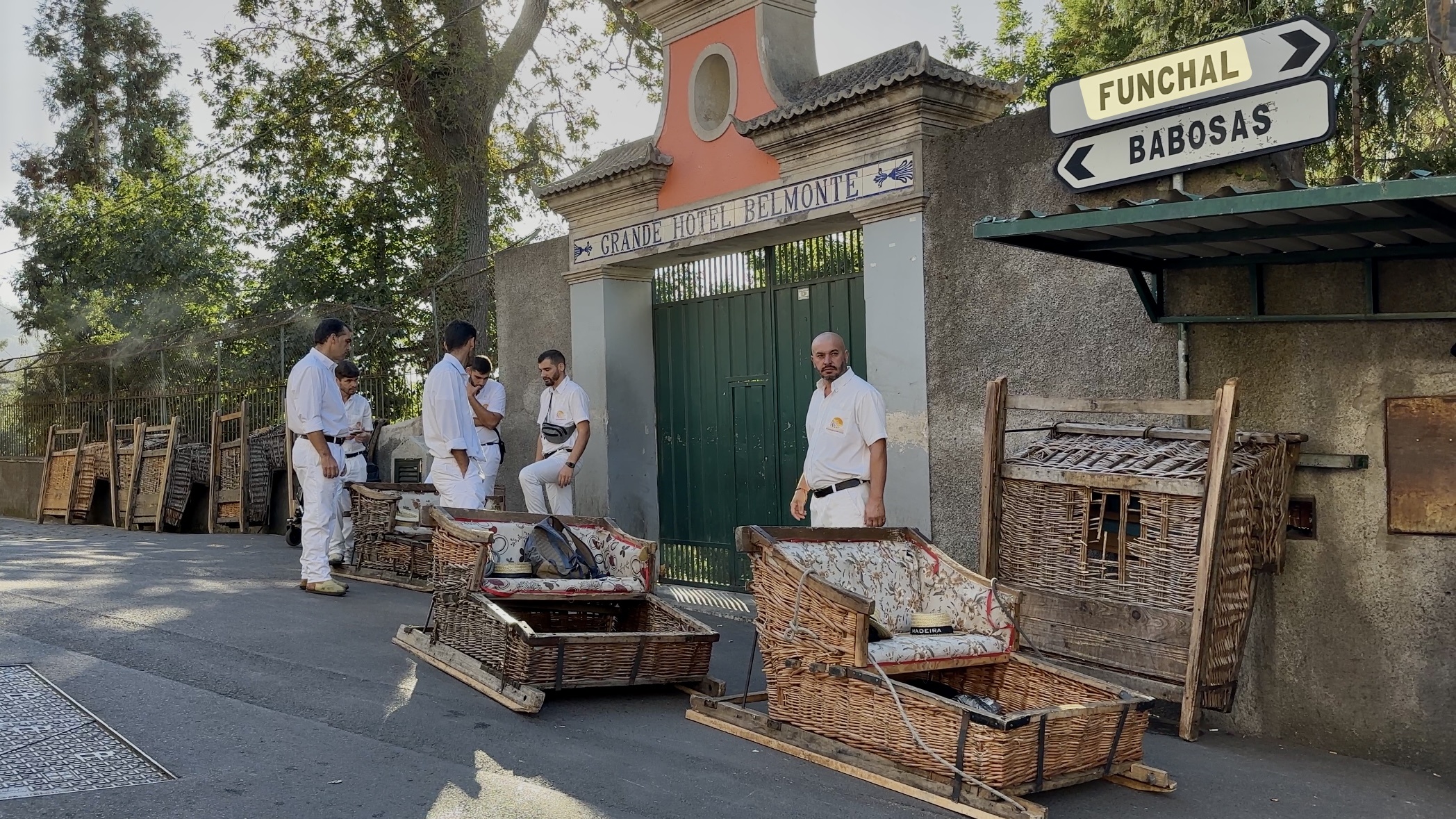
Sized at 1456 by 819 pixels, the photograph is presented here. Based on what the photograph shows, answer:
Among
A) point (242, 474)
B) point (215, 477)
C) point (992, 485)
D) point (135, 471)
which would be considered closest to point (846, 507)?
point (992, 485)

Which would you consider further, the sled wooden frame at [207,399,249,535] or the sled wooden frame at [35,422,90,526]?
the sled wooden frame at [35,422,90,526]

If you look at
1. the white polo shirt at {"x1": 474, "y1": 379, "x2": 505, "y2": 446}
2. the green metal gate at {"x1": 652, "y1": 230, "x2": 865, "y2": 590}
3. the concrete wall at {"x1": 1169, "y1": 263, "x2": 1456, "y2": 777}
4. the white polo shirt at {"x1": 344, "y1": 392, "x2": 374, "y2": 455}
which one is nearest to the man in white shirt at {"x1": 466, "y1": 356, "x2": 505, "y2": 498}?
the white polo shirt at {"x1": 474, "y1": 379, "x2": 505, "y2": 446}

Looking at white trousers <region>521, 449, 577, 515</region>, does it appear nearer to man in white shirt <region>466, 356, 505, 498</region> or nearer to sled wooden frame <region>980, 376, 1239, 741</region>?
man in white shirt <region>466, 356, 505, 498</region>

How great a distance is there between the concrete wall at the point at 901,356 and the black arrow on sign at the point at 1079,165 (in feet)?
4.36

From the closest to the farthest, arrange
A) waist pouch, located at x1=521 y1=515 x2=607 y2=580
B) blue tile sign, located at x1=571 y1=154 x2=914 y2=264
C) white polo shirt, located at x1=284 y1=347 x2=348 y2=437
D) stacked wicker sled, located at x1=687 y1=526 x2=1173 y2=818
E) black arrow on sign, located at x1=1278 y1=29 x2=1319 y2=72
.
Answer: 1. stacked wicker sled, located at x1=687 y1=526 x2=1173 y2=818
2. black arrow on sign, located at x1=1278 y1=29 x2=1319 y2=72
3. waist pouch, located at x1=521 y1=515 x2=607 y2=580
4. blue tile sign, located at x1=571 y1=154 x2=914 y2=264
5. white polo shirt, located at x1=284 y1=347 x2=348 y2=437

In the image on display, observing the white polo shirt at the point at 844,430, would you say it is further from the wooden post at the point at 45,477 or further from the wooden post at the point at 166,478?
the wooden post at the point at 45,477

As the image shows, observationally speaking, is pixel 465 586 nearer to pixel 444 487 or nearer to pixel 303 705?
pixel 303 705

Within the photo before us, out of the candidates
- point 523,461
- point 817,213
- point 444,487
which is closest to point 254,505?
point 523,461

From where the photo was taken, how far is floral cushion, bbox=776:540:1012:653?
5.78 metres

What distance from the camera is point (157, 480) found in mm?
16375

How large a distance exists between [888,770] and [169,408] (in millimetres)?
15452

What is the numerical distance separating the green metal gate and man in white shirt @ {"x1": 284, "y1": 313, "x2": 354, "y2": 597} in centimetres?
293

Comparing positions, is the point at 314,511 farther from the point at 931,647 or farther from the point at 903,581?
the point at 931,647

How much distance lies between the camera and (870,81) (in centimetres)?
831
